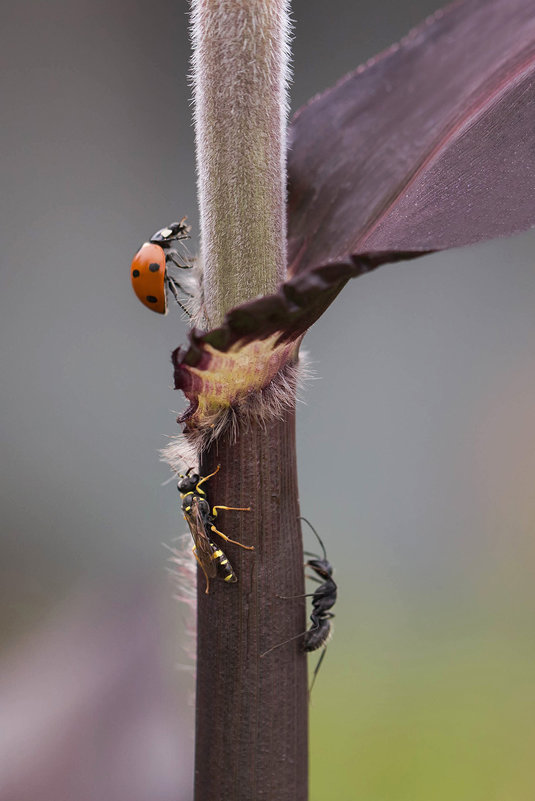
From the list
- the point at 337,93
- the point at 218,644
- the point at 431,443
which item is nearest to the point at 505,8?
the point at 337,93

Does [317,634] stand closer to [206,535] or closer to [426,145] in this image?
[206,535]

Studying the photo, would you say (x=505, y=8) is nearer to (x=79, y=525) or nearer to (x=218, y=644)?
(x=218, y=644)

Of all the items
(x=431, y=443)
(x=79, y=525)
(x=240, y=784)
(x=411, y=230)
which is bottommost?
(x=240, y=784)

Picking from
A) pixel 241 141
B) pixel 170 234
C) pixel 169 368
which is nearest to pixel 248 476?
pixel 241 141

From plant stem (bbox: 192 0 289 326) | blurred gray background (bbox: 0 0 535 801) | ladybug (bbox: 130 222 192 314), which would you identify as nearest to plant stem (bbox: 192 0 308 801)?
plant stem (bbox: 192 0 289 326)

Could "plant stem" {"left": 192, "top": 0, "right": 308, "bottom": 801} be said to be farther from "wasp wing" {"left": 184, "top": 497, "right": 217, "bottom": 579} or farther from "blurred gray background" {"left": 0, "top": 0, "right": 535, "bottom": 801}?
"blurred gray background" {"left": 0, "top": 0, "right": 535, "bottom": 801}

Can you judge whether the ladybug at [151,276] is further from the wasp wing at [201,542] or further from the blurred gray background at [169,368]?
the blurred gray background at [169,368]
